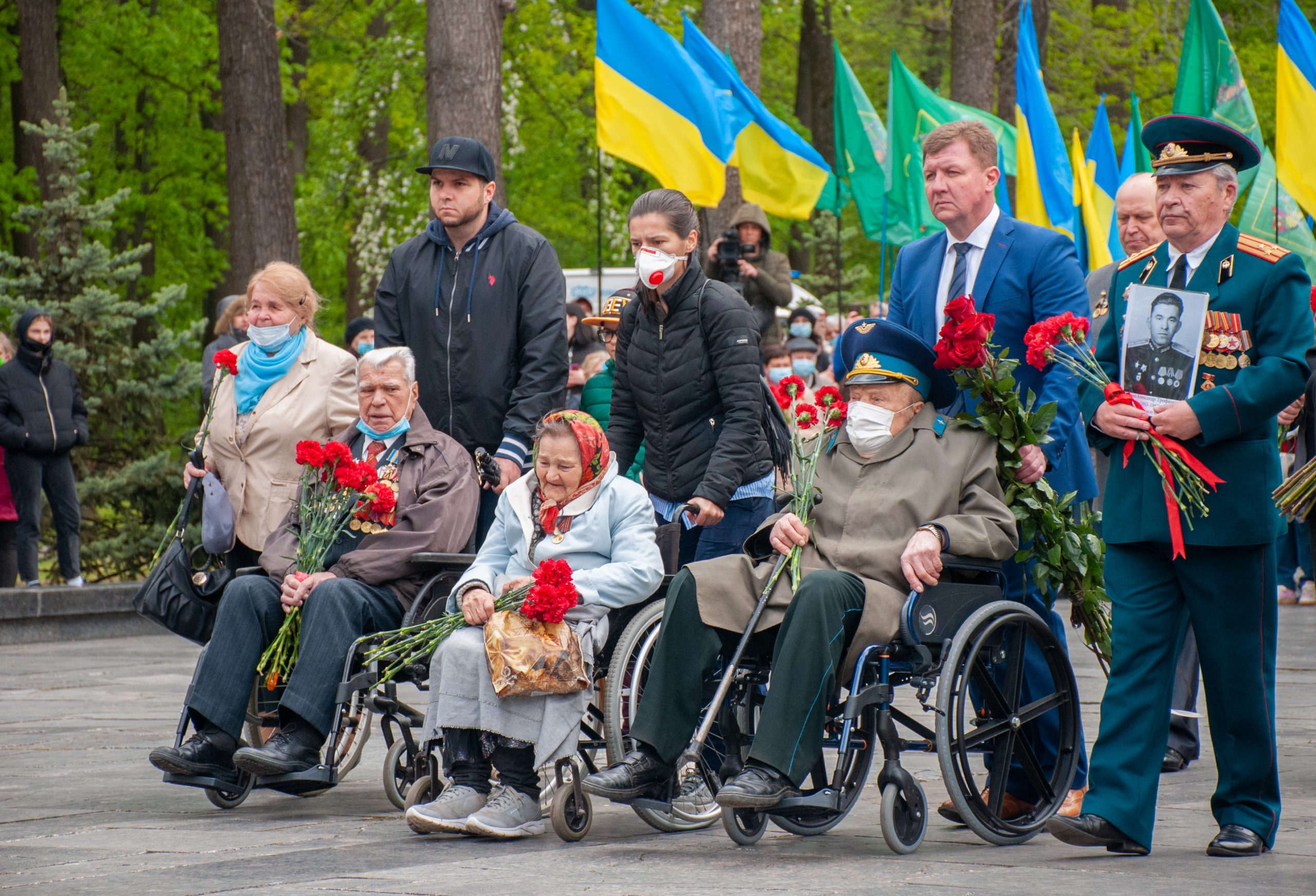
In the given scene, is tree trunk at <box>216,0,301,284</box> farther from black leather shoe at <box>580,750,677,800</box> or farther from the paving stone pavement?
black leather shoe at <box>580,750,677,800</box>

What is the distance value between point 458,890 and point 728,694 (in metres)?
1.18

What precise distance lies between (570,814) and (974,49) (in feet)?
49.9

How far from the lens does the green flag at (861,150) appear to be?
55.1 feet

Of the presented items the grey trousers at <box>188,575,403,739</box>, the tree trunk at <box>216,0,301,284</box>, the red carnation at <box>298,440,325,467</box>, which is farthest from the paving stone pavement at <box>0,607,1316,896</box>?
the tree trunk at <box>216,0,301,284</box>

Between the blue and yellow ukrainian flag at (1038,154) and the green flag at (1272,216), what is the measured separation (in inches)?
78.5

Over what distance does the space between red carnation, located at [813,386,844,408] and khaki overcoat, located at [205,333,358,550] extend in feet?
6.49

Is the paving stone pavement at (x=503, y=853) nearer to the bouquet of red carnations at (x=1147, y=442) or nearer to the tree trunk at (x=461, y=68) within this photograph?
the bouquet of red carnations at (x=1147, y=442)

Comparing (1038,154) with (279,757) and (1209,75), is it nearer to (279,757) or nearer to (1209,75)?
(1209,75)

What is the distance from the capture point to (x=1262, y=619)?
5.08m

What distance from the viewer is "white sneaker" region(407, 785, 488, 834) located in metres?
→ 5.39

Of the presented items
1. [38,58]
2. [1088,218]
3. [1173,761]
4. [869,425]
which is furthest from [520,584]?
[38,58]

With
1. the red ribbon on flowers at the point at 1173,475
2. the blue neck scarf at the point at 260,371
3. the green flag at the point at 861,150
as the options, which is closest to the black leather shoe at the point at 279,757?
the blue neck scarf at the point at 260,371

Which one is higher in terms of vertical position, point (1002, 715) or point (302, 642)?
point (302, 642)

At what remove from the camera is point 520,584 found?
563 cm
